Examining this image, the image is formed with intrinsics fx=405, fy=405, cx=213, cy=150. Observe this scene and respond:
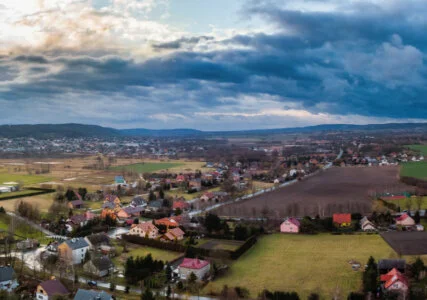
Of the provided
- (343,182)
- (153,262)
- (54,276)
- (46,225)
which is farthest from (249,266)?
(343,182)

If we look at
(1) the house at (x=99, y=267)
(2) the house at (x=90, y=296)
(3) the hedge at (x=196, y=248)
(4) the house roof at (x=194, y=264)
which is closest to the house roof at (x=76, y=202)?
(3) the hedge at (x=196, y=248)

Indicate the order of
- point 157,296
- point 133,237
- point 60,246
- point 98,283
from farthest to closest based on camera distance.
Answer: point 133,237 < point 60,246 < point 98,283 < point 157,296

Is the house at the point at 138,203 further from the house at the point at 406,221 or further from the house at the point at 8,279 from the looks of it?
the house at the point at 406,221

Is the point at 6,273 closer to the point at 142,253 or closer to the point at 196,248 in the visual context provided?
the point at 142,253

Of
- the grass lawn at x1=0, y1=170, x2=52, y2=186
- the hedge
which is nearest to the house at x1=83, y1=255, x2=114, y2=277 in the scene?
the hedge

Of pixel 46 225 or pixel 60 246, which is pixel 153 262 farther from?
pixel 46 225
